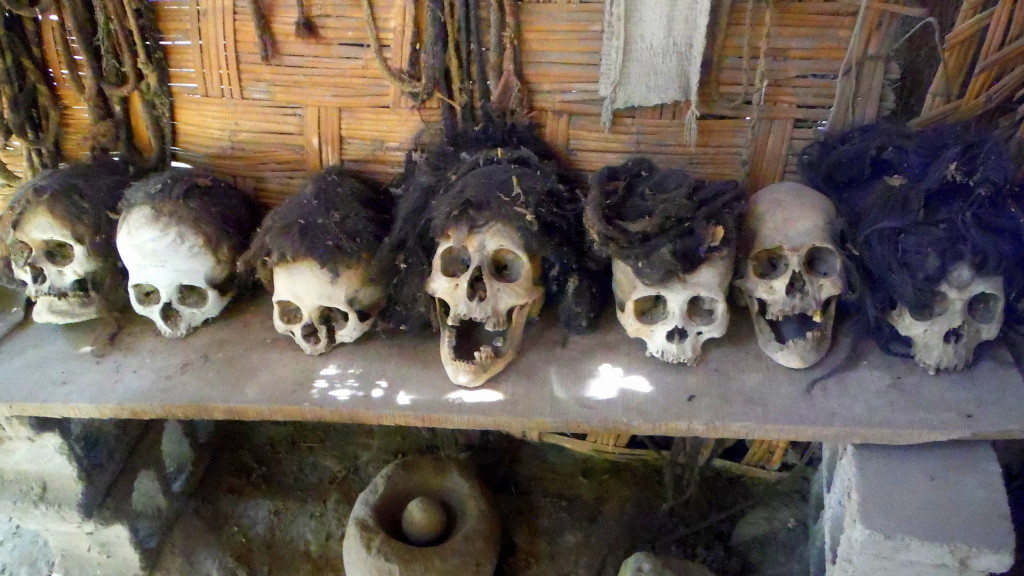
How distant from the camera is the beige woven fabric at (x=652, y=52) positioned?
1.32m

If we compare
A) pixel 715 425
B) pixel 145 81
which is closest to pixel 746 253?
pixel 715 425

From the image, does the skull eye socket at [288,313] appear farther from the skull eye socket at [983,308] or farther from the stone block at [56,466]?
the skull eye socket at [983,308]

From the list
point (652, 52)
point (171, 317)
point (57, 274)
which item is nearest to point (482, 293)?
point (652, 52)

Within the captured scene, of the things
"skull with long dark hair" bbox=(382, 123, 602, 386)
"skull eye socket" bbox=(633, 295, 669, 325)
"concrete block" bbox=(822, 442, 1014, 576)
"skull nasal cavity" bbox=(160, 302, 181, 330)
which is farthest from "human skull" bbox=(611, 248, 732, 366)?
"skull nasal cavity" bbox=(160, 302, 181, 330)

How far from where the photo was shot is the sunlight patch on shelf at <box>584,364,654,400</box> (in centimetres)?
128

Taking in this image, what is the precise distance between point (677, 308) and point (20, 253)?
1.37 m

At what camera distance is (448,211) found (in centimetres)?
126

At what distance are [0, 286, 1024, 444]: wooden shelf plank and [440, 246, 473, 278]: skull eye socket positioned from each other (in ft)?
0.67

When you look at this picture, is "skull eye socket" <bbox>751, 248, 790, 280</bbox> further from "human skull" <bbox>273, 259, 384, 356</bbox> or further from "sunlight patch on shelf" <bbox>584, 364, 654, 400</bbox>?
"human skull" <bbox>273, 259, 384, 356</bbox>

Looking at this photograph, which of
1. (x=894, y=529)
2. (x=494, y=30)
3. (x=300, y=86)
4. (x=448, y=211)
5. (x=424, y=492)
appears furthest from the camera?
(x=424, y=492)

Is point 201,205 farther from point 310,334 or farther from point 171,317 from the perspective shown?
point 310,334

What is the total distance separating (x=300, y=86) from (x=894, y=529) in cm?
148

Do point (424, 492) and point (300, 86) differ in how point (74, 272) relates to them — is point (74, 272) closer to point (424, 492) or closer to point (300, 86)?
point (300, 86)

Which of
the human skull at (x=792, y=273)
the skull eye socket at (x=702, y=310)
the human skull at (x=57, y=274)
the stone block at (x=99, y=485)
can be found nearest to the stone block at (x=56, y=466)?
the stone block at (x=99, y=485)
